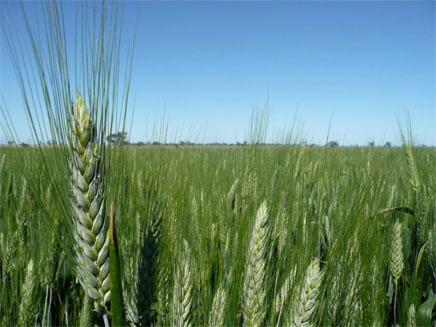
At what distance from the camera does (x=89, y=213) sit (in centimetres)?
69

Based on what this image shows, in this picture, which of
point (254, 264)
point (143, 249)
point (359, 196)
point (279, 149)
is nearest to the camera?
point (254, 264)

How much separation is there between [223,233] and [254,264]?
21.5 inches

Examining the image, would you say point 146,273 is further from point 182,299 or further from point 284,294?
point 284,294

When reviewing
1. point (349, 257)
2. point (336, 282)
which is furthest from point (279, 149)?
point (336, 282)

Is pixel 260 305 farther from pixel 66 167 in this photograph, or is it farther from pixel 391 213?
pixel 391 213

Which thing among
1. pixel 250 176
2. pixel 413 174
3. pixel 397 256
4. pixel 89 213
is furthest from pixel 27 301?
pixel 413 174

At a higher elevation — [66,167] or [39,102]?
[39,102]

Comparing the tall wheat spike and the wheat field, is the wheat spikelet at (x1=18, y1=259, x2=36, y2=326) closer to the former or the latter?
the wheat field

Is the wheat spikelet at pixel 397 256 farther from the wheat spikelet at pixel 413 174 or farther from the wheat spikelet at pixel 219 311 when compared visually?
the wheat spikelet at pixel 219 311

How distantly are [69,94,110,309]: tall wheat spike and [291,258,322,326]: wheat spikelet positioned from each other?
1.47 ft

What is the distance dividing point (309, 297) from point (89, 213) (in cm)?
54

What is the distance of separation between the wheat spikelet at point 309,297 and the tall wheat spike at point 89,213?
1.47 feet

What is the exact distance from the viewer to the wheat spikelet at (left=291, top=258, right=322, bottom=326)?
0.68 m

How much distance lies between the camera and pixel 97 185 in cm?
71
